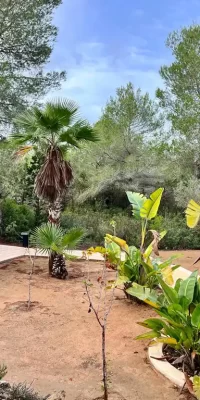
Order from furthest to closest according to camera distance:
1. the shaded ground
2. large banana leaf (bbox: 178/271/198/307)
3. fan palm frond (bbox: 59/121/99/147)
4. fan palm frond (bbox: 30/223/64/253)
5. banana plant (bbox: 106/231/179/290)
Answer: the shaded ground < fan palm frond (bbox: 59/121/99/147) < fan palm frond (bbox: 30/223/64/253) < banana plant (bbox: 106/231/179/290) < large banana leaf (bbox: 178/271/198/307)

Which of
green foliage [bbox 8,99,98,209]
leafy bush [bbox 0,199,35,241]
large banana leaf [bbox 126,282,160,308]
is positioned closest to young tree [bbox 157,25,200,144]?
leafy bush [bbox 0,199,35,241]

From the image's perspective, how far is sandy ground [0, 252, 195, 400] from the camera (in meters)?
4.82

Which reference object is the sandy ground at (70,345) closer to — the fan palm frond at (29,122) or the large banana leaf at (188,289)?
the large banana leaf at (188,289)

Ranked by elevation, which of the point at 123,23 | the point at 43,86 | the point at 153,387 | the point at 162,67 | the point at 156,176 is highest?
the point at 162,67

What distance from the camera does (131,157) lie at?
2009cm

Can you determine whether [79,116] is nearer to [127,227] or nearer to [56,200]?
Result: [56,200]

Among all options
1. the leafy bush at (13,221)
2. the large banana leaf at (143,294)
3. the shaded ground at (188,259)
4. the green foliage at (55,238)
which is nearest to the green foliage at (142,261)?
the green foliage at (55,238)

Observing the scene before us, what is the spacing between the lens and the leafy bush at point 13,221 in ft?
51.9

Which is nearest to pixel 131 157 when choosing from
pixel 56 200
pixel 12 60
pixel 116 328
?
pixel 12 60

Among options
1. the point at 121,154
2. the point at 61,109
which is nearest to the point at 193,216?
the point at 61,109

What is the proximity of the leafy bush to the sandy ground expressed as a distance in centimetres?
657

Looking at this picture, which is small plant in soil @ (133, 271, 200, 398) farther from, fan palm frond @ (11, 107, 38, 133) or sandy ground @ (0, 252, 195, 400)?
fan palm frond @ (11, 107, 38, 133)

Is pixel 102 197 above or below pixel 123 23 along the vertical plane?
below

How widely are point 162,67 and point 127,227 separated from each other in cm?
890
